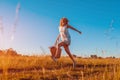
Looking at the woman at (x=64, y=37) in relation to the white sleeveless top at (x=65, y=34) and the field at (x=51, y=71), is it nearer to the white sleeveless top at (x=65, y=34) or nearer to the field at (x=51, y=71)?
the white sleeveless top at (x=65, y=34)

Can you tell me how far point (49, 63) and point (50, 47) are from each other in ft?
2.80

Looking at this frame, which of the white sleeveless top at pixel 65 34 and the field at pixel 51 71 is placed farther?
the white sleeveless top at pixel 65 34

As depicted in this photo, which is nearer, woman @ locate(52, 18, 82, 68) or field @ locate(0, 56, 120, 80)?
field @ locate(0, 56, 120, 80)

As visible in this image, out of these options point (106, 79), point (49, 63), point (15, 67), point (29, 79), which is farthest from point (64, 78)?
point (49, 63)

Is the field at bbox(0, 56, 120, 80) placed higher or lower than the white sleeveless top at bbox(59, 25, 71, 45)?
lower

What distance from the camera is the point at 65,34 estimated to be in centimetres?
1195

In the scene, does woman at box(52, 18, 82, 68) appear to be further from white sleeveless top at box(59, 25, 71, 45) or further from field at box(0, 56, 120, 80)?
field at box(0, 56, 120, 80)

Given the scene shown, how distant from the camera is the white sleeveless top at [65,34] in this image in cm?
1183

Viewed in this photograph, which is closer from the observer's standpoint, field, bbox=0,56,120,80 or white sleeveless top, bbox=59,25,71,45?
field, bbox=0,56,120,80

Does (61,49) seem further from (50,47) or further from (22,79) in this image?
(22,79)

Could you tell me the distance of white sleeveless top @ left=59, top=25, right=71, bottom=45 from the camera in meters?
11.8

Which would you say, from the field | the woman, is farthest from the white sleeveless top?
the field

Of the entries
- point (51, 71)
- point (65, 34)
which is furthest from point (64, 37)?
point (51, 71)

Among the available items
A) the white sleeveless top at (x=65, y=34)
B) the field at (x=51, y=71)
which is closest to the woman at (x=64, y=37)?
the white sleeveless top at (x=65, y=34)
